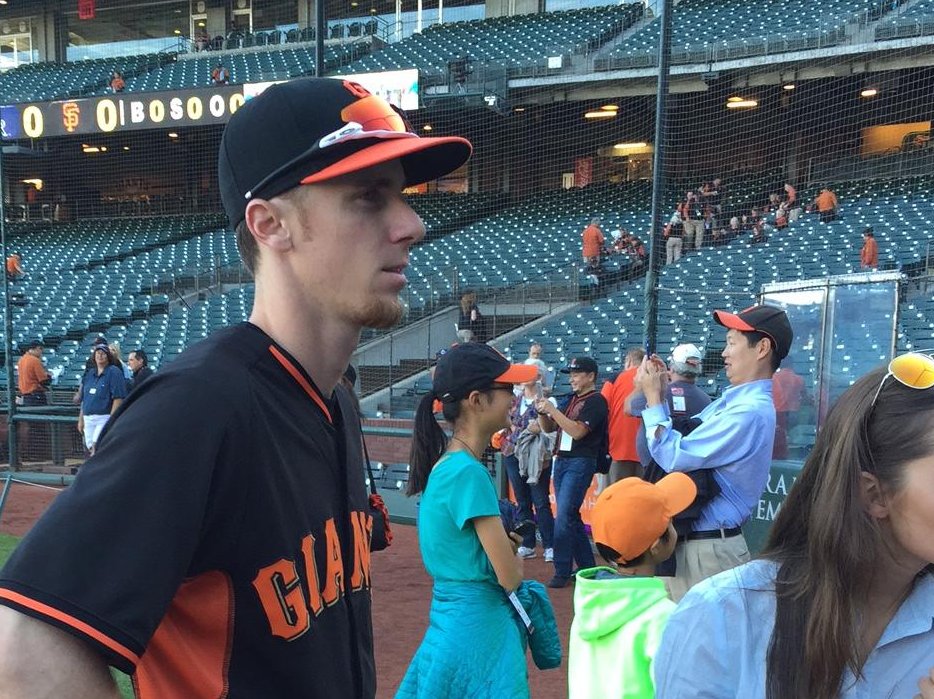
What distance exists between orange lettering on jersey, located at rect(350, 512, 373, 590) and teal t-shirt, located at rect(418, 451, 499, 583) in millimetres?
1314

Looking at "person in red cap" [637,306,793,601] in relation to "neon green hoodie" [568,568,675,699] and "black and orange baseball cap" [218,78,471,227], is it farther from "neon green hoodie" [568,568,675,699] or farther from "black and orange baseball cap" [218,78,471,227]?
"black and orange baseball cap" [218,78,471,227]

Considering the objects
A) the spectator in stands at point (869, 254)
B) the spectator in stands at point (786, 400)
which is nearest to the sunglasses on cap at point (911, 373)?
the spectator in stands at point (786, 400)

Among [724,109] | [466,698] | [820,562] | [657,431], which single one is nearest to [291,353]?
[820,562]

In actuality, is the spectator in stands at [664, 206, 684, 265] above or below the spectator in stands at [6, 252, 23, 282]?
above

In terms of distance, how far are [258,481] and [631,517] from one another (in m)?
1.75

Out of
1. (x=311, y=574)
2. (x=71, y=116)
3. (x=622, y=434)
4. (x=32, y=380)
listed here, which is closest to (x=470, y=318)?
(x=32, y=380)

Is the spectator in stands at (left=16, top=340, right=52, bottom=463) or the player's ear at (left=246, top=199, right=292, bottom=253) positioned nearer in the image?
the player's ear at (left=246, top=199, right=292, bottom=253)

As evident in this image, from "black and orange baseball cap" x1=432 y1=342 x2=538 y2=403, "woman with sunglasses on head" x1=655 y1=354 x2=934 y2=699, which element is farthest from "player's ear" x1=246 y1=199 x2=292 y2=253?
"black and orange baseball cap" x1=432 y1=342 x2=538 y2=403

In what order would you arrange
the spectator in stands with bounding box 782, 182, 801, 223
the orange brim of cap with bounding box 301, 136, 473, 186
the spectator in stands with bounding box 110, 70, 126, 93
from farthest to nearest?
1. the spectator in stands with bounding box 110, 70, 126, 93
2. the spectator in stands with bounding box 782, 182, 801, 223
3. the orange brim of cap with bounding box 301, 136, 473, 186

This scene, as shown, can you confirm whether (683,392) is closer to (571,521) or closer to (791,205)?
(571,521)

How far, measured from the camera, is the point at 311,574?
1.18 metres

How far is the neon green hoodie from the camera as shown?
236 cm

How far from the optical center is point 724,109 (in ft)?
64.4

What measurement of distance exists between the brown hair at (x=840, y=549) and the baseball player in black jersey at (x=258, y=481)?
0.67 metres
